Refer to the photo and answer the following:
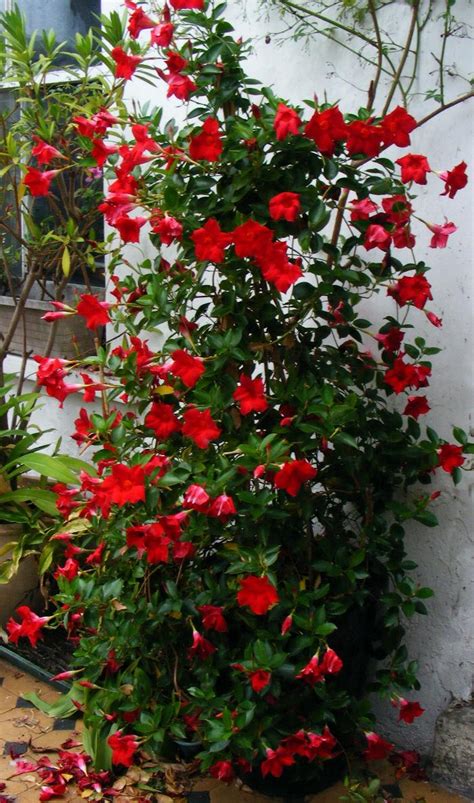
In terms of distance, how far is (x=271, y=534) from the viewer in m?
2.63

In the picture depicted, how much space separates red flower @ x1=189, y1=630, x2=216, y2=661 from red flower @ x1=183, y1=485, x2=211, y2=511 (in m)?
0.45

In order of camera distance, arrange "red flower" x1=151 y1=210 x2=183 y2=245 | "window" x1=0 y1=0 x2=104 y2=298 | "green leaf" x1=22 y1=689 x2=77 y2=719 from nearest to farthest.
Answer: "red flower" x1=151 y1=210 x2=183 y2=245 < "green leaf" x1=22 y1=689 x2=77 y2=719 < "window" x1=0 y1=0 x2=104 y2=298

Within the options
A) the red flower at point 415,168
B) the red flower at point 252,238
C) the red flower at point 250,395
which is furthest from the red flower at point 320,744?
the red flower at point 415,168

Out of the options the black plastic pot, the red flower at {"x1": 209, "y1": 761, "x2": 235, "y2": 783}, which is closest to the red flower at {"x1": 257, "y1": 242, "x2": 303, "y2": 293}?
the red flower at {"x1": 209, "y1": 761, "x2": 235, "y2": 783}

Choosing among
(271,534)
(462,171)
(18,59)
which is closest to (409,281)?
(462,171)

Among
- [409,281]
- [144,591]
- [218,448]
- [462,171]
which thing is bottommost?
[144,591]

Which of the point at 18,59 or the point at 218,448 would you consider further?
the point at 18,59

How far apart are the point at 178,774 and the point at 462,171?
203 cm

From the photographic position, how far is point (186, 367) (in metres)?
2.47

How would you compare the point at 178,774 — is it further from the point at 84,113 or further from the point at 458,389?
the point at 84,113

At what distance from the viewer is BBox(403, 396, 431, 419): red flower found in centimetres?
275

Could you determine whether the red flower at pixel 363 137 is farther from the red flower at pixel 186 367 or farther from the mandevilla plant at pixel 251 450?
the red flower at pixel 186 367

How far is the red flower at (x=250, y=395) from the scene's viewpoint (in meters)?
2.43

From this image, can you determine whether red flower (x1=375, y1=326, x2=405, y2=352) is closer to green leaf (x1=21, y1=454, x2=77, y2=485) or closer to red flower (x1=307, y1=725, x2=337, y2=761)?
red flower (x1=307, y1=725, x2=337, y2=761)
